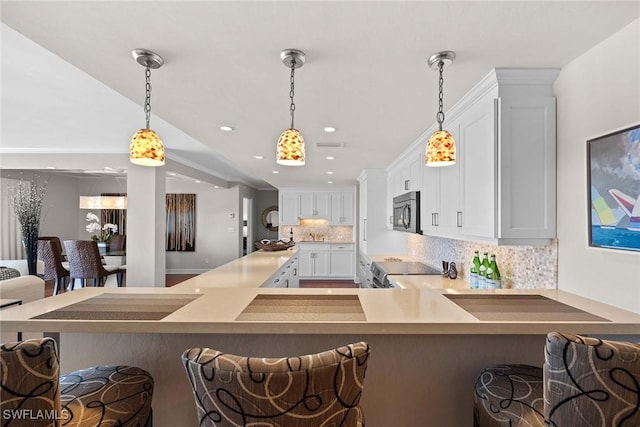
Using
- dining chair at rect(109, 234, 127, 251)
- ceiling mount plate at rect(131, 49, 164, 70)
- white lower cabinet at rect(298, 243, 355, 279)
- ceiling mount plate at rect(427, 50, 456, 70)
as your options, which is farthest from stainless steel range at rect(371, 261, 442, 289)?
dining chair at rect(109, 234, 127, 251)

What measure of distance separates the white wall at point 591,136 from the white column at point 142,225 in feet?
17.3

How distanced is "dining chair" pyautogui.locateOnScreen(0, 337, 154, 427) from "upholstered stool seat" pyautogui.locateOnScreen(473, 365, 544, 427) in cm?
128

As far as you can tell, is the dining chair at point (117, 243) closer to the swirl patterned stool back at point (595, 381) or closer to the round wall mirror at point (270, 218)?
the round wall mirror at point (270, 218)

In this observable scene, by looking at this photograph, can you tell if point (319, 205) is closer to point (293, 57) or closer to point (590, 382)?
point (293, 57)

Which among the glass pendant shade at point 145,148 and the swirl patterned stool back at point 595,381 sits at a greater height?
the glass pendant shade at point 145,148

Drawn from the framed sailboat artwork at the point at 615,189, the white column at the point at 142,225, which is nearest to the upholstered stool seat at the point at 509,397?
the framed sailboat artwork at the point at 615,189

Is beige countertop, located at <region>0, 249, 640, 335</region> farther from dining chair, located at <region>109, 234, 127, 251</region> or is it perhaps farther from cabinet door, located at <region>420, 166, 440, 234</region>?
dining chair, located at <region>109, 234, 127, 251</region>

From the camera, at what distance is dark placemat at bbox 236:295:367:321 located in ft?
4.30

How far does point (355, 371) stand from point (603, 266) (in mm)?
1369

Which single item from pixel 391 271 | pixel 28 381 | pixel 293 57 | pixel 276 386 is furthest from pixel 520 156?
pixel 28 381

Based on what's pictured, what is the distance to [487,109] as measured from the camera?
1.86 m

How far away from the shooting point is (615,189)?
136 cm

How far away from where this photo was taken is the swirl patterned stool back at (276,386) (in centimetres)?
83

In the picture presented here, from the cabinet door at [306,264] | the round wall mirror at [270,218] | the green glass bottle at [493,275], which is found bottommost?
the cabinet door at [306,264]
